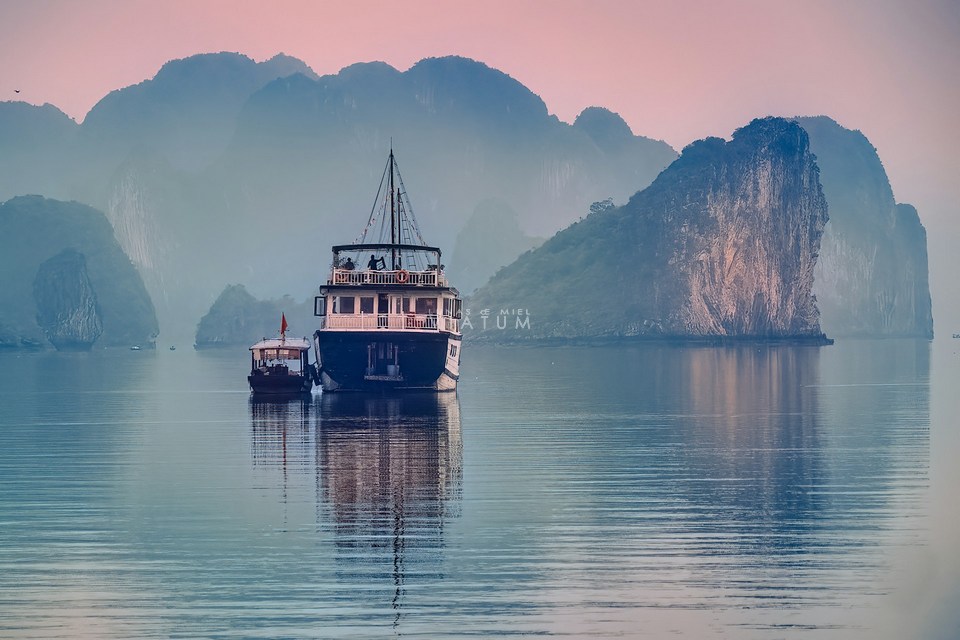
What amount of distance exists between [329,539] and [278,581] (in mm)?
4989

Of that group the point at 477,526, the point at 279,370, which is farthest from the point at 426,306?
the point at 477,526

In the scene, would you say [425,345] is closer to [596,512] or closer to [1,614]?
[596,512]

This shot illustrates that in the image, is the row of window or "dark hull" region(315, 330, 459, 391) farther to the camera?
the row of window

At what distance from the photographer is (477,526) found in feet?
123

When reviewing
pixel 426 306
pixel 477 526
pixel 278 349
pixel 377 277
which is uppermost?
pixel 377 277

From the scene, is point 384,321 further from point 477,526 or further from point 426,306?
point 477,526

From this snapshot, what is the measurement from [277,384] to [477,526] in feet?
185

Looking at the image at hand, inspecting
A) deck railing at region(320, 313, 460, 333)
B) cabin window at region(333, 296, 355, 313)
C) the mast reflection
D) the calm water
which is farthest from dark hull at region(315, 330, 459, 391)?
the calm water

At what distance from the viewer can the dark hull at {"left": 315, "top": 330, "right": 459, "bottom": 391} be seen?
86938mm

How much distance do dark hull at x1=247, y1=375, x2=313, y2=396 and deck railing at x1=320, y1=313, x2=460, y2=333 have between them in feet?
20.2

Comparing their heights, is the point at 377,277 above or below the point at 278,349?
above

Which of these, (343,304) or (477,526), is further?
(343,304)

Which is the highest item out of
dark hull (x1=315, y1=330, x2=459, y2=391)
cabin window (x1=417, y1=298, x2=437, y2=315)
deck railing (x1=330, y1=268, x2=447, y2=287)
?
deck railing (x1=330, y1=268, x2=447, y2=287)

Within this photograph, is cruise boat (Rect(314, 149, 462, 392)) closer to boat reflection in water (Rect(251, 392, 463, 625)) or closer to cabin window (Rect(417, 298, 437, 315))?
cabin window (Rect(417, 298, 437, 315))
